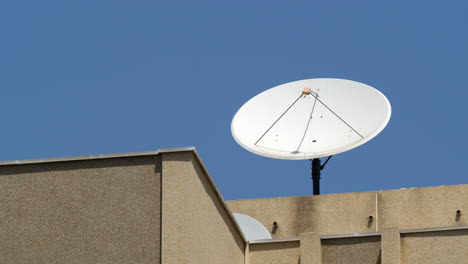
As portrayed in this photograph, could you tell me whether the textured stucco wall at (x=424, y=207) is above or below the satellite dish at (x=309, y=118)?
below

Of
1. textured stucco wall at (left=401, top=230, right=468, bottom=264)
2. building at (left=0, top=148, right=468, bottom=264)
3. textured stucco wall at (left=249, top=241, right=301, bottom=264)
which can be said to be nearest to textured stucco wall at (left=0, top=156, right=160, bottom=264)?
building at (left=0, top=148, right=468, bottom=264)

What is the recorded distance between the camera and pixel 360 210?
121 ft

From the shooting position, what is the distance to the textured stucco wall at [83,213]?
25469 millimetres

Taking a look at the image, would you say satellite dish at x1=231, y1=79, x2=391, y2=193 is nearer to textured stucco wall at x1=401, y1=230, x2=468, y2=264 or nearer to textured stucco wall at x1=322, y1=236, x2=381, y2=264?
textured stucco wall at x1=322, y1=236, x2=381, y2=264

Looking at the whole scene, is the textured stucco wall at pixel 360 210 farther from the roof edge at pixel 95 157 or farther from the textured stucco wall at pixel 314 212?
the roof edge at pixel 95 157

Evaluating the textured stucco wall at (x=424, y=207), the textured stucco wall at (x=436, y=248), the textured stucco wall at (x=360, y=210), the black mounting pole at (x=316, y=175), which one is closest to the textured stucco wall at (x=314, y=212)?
the textured stucco wall at (x=360, y=210)

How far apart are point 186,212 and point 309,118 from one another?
13601 mm

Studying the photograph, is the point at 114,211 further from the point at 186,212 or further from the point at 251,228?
the point at 251,228

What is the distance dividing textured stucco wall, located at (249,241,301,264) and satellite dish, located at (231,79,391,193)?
7.06m

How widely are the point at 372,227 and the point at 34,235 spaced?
512 inches

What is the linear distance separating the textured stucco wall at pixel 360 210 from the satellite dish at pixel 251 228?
1.24 meters

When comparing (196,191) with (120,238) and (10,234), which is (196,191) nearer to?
(120,238)

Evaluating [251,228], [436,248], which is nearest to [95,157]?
[436,248]

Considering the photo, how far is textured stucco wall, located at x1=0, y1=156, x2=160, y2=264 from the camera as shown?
25.5 meters
